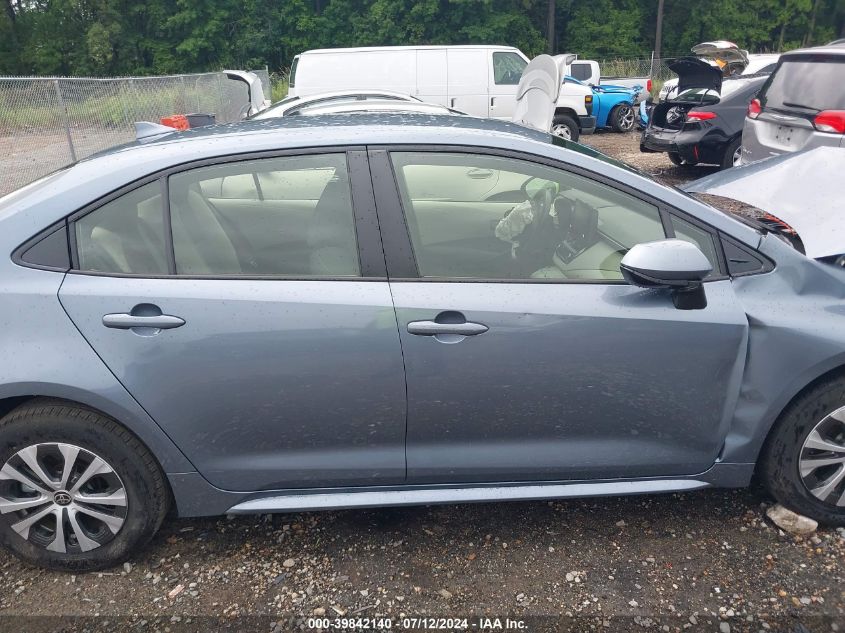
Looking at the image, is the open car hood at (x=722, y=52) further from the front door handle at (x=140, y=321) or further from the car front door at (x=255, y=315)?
the front door handle at (x=140, y=321)

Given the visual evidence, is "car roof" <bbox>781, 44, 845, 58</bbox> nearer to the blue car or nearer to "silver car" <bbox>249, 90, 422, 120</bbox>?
"silver car" <bbox>249, 90, 422, 120</bbox>

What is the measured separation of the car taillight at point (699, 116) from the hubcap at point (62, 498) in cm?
862

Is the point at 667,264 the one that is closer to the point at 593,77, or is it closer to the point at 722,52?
the point at 722,52

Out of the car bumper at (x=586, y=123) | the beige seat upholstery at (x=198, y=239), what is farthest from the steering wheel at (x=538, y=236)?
the car bumper at (x=586, y=123)

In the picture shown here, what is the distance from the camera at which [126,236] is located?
229 cm

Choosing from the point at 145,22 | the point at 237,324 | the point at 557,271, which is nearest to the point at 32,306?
the point at 237,324

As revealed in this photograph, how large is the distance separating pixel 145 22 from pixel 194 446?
1781 inches

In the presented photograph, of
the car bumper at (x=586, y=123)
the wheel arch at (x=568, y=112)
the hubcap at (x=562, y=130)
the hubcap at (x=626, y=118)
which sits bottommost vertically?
the hubcap at (x=626, y=118)

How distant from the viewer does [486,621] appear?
87.5 inches

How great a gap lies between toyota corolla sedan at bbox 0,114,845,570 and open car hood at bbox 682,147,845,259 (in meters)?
0.20

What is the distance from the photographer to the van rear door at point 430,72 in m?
13.0

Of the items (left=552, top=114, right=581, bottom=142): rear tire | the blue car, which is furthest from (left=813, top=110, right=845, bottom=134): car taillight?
the blue car

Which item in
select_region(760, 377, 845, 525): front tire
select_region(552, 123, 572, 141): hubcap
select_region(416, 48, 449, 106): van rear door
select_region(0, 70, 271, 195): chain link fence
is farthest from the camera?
select_region(552, 123, 572, 141): hubcap

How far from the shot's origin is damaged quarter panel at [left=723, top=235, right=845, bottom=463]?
2344 mm
